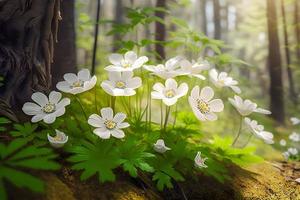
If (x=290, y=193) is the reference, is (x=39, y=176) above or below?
above

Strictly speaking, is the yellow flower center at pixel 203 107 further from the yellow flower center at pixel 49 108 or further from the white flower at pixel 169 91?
the yellow flower center at pixel 49 108

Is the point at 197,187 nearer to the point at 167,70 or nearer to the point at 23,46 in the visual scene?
the point at 167,70

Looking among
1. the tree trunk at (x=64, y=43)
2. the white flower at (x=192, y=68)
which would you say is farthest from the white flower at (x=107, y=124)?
the tree trunk at (x=64, y=43)

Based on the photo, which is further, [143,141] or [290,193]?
[290,193]

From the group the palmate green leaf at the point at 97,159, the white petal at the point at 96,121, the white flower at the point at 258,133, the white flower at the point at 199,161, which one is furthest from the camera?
the white flower at the point at 258,133

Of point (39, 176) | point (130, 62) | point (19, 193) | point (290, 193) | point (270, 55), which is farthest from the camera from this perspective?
point (270, 55)

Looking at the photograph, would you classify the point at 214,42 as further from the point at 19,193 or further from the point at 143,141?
the point at 19,193

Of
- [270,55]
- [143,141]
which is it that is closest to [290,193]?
[143,141]
